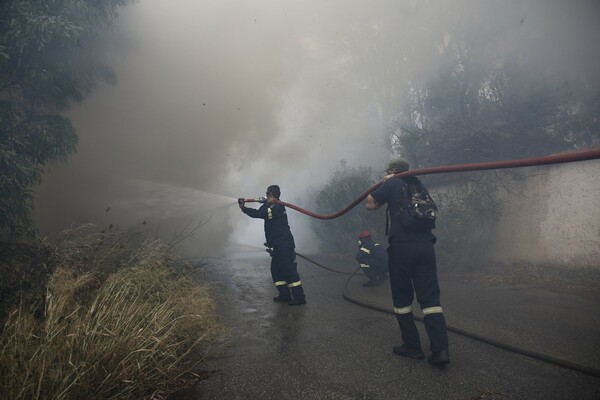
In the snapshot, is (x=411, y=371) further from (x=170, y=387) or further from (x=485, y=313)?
(x=485, y=313)

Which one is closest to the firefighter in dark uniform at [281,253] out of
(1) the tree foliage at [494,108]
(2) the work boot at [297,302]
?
(2) the work boot at [297,302]

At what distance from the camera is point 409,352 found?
8.98 feet

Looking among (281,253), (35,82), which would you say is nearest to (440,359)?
(281,253)

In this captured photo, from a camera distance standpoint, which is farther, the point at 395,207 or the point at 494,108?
the point at 494,108

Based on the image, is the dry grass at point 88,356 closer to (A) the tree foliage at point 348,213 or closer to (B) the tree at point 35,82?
(B) the tree at point 35,82

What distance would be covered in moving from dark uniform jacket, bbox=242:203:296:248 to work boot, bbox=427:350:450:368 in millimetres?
2648

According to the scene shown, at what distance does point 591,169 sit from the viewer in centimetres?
580

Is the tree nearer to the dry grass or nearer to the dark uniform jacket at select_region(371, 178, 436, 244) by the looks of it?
the dry grass

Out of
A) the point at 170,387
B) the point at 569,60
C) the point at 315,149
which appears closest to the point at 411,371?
the point at 170,387

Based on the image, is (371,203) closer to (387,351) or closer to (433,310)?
(433,310)

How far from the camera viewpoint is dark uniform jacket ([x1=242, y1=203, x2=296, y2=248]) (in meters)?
4.92

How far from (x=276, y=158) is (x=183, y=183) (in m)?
5.07

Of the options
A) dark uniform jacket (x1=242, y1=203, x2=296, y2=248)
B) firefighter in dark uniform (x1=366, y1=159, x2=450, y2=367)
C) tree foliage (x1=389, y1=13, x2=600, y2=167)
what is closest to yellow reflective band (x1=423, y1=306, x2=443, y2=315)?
firefighter in dark uniform (x1=366, y1=159, x2=450, y2=367)

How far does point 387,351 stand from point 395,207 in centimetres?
125
